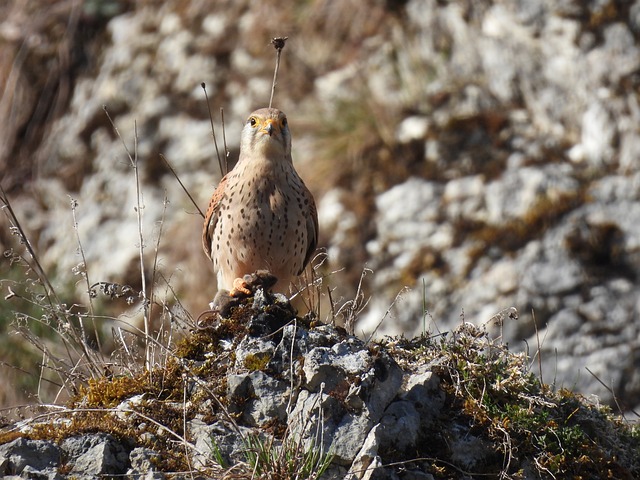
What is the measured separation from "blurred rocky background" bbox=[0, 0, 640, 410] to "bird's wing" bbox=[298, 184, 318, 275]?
754 mm

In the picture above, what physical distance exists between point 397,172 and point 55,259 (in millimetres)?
3403

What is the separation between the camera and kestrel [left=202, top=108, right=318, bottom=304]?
16.2ft

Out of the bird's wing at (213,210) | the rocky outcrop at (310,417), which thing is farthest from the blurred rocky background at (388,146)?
the rocky outcrop at (310,417)

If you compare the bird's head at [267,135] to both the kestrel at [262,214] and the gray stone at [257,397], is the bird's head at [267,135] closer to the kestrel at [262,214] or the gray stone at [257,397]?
the kestrel at [262,214]

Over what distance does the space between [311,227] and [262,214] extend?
47 cm

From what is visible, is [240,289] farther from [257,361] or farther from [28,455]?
[28,455]

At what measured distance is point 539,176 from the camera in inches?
299

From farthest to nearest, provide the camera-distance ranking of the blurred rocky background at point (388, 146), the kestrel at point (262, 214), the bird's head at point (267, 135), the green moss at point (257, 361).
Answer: the blurred rocky background at point (388, 146) → the bird's head at point (267, 135) → the kestrel at point (262, 214) → the green moss at point (257, 361)

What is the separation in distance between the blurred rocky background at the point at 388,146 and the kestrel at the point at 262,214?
1.14m

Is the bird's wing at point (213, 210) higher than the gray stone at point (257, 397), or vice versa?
the bird's wing at point (213, 210)

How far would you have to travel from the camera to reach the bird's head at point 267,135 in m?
5.11

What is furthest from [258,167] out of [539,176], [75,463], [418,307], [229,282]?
[539,176]

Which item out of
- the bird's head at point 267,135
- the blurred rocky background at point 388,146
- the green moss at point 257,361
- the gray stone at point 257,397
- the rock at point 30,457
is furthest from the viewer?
the blurred rocky background at point 388,146

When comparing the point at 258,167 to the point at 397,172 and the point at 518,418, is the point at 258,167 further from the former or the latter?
the point at 397,172
